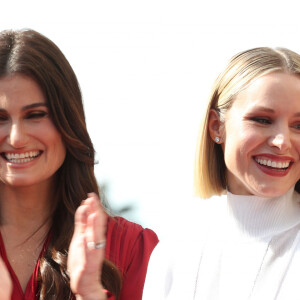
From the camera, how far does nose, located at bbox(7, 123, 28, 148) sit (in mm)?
4535

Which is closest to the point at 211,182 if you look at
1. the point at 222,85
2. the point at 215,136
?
the point at 215,136

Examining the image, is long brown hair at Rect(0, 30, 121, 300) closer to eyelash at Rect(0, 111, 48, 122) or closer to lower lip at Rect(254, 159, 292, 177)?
eyelash at Rect(0, 111, 48, 122)

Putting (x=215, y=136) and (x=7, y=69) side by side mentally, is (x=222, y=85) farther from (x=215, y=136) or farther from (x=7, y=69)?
(x=7, y=69)

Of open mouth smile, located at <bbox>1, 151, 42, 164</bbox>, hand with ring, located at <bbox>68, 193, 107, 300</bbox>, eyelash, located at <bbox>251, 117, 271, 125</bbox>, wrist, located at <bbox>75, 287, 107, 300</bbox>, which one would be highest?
eyelash, located at <bbox>251, 117, 271, 125</bbox>

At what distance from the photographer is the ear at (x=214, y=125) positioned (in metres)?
4.29

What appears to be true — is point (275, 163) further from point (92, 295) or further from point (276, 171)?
point (92, 295)

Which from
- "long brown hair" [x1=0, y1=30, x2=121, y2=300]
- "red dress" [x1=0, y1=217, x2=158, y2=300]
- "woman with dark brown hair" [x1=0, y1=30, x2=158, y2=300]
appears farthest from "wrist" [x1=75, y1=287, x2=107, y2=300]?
"red dress" [x1=0, y1=217, x2=158, y2=300]

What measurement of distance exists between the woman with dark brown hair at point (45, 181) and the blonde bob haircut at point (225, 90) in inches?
25.8

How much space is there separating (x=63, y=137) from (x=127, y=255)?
774mm

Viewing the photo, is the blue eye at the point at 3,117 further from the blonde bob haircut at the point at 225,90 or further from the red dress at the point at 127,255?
the blonde bob haircut at the point at 225,90

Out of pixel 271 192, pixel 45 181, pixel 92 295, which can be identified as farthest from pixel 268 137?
pixel 45 181

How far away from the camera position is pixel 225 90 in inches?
167

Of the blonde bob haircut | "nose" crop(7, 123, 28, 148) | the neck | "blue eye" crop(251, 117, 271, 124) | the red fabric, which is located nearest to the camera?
"blue eye" crop(251, 117, 271, 124)

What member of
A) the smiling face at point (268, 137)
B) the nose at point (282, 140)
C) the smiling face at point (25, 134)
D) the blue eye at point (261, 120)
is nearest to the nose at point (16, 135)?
the smiling face at point (25, 134)
